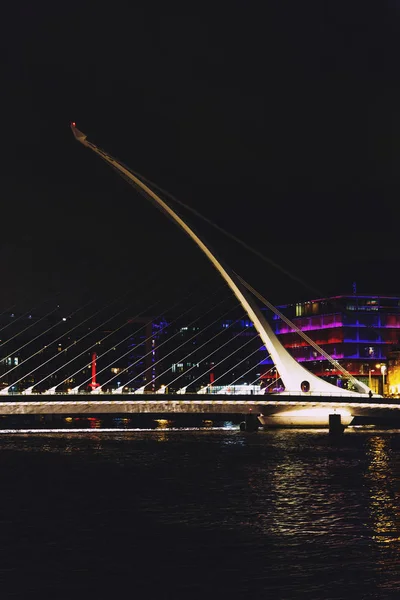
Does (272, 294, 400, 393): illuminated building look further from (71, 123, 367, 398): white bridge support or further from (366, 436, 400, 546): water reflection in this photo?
(366, 436, 400, 546): water reflection

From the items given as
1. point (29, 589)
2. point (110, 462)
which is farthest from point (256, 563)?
point (110, 462)

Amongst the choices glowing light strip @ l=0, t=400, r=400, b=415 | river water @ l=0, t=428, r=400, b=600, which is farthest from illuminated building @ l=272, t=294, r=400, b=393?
river water @ l=0, t=428, r=400, b=600

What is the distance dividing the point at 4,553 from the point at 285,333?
11832 centimetres

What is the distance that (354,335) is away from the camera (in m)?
126

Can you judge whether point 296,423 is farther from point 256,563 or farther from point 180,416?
point 256,563

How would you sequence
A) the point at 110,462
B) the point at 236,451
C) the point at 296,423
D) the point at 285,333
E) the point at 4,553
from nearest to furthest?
the point at 4,553, the point at 110,462, the point at 236,451, the point at 296,423, the point at 285,333

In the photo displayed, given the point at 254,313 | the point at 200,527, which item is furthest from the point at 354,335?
the point at 200,527

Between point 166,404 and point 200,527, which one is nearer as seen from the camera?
point 200,527

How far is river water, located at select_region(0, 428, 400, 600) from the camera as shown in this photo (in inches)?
600

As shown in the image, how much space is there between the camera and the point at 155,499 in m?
26.6

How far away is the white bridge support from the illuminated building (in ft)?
189

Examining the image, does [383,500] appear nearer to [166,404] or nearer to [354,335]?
[166,404]

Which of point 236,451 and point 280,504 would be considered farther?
point 236,451

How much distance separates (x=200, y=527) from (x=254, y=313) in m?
40.9
